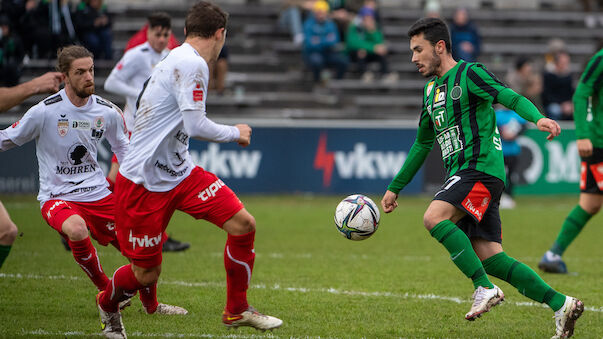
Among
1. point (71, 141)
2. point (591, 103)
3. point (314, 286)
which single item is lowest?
point (314, 286)

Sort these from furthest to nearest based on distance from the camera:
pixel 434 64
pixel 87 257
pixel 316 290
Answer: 1. pixel 316 290
2. pixel 87 257
3. pixel 434 64

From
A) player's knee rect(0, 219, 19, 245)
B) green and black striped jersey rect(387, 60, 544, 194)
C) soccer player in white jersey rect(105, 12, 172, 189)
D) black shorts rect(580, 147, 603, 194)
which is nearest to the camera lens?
player's knee rect(0, 219, 19, 245)

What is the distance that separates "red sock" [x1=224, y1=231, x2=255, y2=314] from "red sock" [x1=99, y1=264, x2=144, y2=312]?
62 cm

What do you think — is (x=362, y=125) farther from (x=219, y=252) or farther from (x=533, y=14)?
(x=533, y=14)

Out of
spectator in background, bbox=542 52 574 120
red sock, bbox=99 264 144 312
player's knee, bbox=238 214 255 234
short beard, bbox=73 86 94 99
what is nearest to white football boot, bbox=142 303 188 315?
red sock, bbox=99 264 144 312

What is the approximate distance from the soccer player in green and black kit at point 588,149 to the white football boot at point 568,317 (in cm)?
258

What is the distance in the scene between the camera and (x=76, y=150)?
22.4 ft

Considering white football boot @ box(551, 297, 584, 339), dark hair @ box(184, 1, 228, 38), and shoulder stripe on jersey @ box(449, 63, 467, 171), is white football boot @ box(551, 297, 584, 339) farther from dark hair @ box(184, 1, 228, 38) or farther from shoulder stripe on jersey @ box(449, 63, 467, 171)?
dark hair @ box(184, 1, 228, 38)

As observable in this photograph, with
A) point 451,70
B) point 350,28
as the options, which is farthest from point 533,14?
point 451,70

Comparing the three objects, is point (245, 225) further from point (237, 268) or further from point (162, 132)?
point (162, 132)

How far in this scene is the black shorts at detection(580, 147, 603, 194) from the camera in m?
8.70

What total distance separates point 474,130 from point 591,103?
127 inches

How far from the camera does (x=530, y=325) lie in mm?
6438

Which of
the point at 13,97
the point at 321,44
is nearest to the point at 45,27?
the point at 321,44
